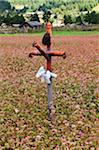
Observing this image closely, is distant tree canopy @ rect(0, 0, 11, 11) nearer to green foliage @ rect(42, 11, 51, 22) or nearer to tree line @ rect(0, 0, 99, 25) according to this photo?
tree line @ rect(0, 0, 99, 25)

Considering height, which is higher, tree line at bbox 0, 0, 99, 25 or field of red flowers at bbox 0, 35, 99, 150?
field of red flowers at bbox 0, 35, 99, 150

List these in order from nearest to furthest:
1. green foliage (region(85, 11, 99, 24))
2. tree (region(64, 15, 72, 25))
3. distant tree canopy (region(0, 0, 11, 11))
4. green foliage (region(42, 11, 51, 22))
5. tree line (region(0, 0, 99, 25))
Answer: green foliage (region(85, 11, 99, 24)) → tree line (region(0, 0, 99, 25)) → distant tree canopy (region(0, 0, 11, 11)) → tree (region(64, 15, 72, 25)) → green foliage (region(42, 11, 51, 22))

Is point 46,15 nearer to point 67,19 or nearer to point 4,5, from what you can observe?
point 67,19

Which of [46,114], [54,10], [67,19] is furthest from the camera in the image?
[54,10]

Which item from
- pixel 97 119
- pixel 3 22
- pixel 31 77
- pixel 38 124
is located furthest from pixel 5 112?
pixel 3 22

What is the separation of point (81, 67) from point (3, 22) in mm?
61612

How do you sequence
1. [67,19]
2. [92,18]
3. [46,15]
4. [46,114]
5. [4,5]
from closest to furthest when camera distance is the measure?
1. [46,114]
2. [92,18]
3. [67,19]
4. [4,5]
5. [46,15]

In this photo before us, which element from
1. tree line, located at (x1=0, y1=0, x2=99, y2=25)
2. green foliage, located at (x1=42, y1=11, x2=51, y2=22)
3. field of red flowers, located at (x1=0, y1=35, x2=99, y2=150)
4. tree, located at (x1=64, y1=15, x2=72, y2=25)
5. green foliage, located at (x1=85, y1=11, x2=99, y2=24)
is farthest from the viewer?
green foliage, located at (x1=42, y1=11, x2=51, y2=22)

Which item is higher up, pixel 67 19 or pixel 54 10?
pixel 54 10

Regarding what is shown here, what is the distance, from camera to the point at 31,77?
14.8 m

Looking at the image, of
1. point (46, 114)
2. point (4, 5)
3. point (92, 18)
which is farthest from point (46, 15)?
point (46, 114)

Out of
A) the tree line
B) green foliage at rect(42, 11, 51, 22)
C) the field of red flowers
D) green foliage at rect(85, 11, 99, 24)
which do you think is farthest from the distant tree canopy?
the field of red flowers

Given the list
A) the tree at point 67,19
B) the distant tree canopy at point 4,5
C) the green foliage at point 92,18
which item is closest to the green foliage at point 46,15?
the tree at point 67,19

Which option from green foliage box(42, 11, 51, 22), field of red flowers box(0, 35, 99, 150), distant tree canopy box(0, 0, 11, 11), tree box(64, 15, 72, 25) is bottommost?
tree box(64, 15, 72, 25)
